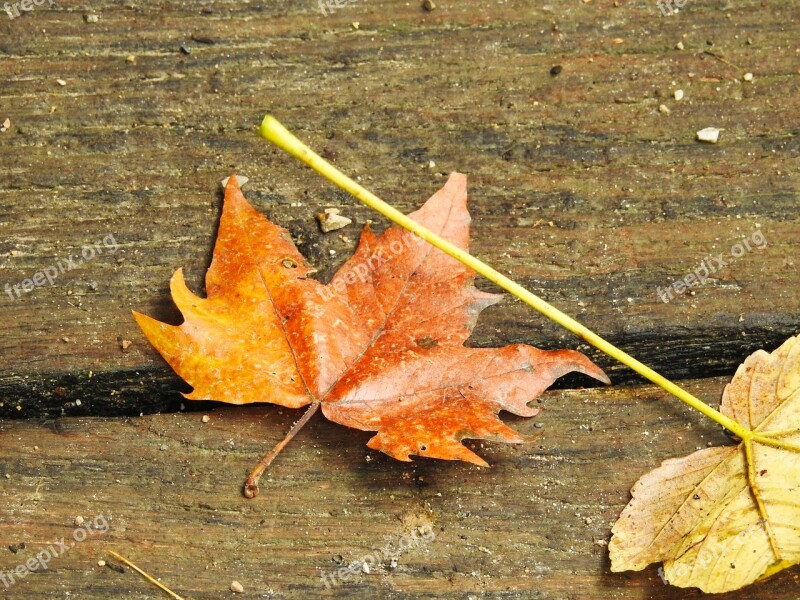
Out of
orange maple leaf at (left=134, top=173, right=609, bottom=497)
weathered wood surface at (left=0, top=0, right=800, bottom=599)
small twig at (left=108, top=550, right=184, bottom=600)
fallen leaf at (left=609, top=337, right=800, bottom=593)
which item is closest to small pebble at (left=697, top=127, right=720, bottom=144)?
weathered wood surface at (left=0, top=0, right=800, bottom=599)

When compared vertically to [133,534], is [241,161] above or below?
above

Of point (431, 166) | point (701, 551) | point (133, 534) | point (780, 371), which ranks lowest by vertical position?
point (701, 551)

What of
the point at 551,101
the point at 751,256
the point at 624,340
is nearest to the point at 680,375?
the point at 624,340

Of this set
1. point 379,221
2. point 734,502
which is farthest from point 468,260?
point 734,502

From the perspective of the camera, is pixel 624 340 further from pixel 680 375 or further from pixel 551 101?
pixel 551 101

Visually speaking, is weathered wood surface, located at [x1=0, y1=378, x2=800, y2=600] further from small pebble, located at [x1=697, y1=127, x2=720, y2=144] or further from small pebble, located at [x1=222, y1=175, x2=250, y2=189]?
small pebble, located at [x1=697, y1=127, x2=720, y2=144]

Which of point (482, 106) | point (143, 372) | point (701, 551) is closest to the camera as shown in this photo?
point (701, 551)

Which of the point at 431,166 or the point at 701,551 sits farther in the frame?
the point at 431,166
